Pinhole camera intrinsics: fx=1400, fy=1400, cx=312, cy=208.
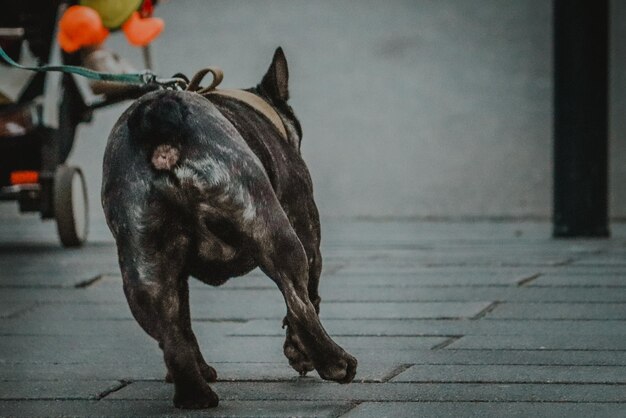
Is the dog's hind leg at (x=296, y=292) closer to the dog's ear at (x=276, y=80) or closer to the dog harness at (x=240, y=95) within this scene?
the dog harness at (x=240, y=95)

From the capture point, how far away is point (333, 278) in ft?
24.2

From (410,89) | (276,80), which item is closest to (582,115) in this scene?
(410,89)

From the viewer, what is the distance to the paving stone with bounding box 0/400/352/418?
3.67 metres

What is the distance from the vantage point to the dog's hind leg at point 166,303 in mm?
3613

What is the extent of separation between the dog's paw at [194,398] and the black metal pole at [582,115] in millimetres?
6309

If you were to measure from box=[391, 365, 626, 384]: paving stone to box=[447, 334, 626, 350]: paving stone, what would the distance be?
0.41 meters

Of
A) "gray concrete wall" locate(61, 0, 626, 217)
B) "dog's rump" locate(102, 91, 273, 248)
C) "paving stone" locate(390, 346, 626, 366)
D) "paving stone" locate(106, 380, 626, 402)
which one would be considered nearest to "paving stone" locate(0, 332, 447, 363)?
"paving stone" locate(390, 346, 626, 366)

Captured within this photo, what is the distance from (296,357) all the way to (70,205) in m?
5.10

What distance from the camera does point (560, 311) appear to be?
5.80 metres

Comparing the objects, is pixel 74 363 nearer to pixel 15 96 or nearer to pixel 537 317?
pixel 537 317

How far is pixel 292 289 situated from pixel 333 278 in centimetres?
373

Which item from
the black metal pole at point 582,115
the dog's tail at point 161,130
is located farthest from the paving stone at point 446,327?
the black metal pole at point 582,115

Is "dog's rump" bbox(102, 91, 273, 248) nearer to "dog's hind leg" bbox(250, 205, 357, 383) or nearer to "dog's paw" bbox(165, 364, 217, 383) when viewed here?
"dog's hind leg" bbox(250, 205, 357, 383)

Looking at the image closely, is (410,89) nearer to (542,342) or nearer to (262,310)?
(262,310)
